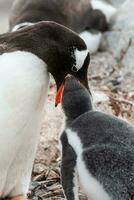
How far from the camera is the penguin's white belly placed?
426 cm

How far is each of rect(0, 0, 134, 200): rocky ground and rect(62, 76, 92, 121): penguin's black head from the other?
1.73 feet

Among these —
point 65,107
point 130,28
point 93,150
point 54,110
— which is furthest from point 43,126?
point 130,28

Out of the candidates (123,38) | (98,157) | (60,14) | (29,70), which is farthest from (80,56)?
(60,14)

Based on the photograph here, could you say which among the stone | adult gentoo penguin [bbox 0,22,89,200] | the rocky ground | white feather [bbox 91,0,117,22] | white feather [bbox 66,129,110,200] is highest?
adult gentoo penguin [bbox 0,22,89,200]

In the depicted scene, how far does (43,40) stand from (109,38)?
165 inches

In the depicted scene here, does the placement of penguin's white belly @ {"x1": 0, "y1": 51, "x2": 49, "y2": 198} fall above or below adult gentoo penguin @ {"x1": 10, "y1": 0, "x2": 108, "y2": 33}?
above

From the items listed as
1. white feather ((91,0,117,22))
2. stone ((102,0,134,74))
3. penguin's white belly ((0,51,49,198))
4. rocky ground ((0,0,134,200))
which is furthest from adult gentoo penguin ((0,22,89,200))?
Answer: white feather ((91,0,117,22))

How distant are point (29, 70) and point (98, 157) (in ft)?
2.29

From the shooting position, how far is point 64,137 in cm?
425

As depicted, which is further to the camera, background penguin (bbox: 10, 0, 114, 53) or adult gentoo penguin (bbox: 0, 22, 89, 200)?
background penguin (bbox: 10, 0, 114, 53)

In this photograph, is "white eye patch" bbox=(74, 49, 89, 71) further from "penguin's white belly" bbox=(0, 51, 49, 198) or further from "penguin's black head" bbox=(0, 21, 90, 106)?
"penguin's white belly" bbox=(0, 51, 49, 198)

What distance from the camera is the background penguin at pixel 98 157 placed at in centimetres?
386

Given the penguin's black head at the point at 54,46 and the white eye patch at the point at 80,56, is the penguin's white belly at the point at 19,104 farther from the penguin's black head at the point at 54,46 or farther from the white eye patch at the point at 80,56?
the white eye patch at the point at 80,56

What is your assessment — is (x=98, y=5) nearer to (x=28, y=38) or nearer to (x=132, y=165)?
(x=28, y=38)
